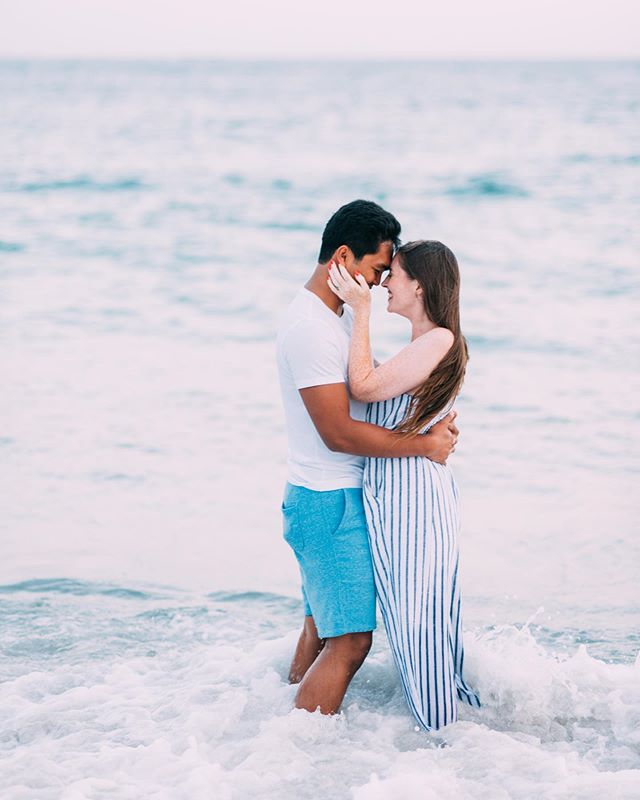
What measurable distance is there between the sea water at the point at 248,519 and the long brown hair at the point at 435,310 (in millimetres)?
1047

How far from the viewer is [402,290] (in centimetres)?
364

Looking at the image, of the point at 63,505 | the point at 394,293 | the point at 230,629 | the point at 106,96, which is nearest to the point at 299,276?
the point at 63,505

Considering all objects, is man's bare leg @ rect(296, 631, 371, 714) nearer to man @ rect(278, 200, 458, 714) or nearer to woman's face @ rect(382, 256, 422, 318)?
man @ rect(278, 200, 458, 714)

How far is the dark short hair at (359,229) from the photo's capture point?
353 cm

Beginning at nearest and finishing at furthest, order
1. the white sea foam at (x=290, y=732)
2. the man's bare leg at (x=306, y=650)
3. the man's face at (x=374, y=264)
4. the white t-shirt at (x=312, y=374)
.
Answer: the white sea foam at (x=290, y=732), the white t-shirt at (x=312, y=374), the man's face at (x=374, y=264), the man's bare leg at (x=306, y=650)

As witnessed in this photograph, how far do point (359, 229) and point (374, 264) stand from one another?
143 mm

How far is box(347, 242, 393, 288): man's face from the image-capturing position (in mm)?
3598

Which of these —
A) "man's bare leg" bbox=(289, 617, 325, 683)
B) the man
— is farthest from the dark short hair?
"man's bare leg" bbox=(289, 617, 325, 683)

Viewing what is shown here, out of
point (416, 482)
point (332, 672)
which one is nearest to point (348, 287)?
point (416, 482)

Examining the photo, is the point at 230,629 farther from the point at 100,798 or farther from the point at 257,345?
the point at 257,345

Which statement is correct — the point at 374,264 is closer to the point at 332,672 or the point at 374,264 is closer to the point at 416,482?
the point at 416,482

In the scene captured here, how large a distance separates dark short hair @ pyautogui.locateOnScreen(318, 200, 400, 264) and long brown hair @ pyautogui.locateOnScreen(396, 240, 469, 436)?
11 cm

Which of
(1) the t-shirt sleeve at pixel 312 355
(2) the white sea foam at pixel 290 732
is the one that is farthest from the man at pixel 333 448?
(2) the white sea foam at pixel 290 732

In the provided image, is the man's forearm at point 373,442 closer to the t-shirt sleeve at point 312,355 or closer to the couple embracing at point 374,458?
the couple embracing at point 374,458
